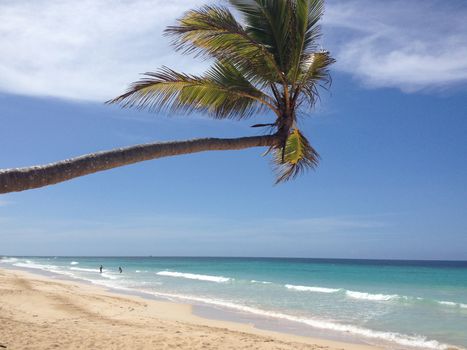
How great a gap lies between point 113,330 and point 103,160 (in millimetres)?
6906

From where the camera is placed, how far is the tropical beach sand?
883 cm

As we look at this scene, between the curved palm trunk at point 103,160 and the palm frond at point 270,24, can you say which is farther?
the palm frond at point 270,24

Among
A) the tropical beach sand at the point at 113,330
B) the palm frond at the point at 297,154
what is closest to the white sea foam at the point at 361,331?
the tropical beach sand at the point at 113,330

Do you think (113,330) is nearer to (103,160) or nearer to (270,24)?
(103,160)

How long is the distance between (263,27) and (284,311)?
12.5 metres

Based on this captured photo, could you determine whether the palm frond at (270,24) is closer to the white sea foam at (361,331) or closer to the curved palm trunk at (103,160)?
the curved palm trunk at (103,160)

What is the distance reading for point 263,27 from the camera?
674cm

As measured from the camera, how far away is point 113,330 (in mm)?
10438

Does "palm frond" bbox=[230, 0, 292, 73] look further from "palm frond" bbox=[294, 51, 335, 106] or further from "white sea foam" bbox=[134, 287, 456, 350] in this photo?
"white sea foam" bbox=[134, 287, 456, 350]

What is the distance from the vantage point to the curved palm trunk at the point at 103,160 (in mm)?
3771

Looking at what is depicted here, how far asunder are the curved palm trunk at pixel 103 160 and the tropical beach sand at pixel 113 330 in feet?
15.0

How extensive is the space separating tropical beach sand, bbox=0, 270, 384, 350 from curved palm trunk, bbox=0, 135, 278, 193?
4571 mm

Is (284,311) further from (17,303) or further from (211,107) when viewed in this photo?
(211,107)

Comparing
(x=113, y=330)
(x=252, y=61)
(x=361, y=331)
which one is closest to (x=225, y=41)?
(x=252, y=61)
